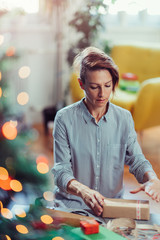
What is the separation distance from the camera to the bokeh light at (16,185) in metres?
0.62

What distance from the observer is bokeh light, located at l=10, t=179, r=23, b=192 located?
0.62 metres

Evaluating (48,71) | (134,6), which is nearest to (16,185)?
(134,6)

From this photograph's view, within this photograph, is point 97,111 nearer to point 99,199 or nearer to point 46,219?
point 99,199

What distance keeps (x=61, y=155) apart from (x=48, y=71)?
191cm

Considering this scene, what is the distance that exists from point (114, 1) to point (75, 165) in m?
0.46

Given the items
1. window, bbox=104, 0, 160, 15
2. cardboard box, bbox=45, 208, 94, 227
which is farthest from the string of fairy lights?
window, bbox=104, 0, 160, 15

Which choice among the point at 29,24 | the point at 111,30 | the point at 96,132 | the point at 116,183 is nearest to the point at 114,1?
the point at 96,132

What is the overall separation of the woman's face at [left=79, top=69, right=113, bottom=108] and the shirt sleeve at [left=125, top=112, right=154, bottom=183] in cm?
11

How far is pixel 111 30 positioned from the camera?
2100mm

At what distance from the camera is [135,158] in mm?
885

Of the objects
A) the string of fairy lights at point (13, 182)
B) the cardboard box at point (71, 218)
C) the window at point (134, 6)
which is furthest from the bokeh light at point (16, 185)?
the window at point (134, 6)

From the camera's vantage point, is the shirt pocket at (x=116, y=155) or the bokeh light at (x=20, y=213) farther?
the shirt pocket at (x=116, y=155)

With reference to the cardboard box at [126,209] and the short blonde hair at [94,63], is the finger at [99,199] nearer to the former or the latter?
the cardboard box at [126,209]

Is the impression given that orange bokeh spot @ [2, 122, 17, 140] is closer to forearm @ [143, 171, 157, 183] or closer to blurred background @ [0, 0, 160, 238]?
blurred background @ [0, 0, 160, 238]
